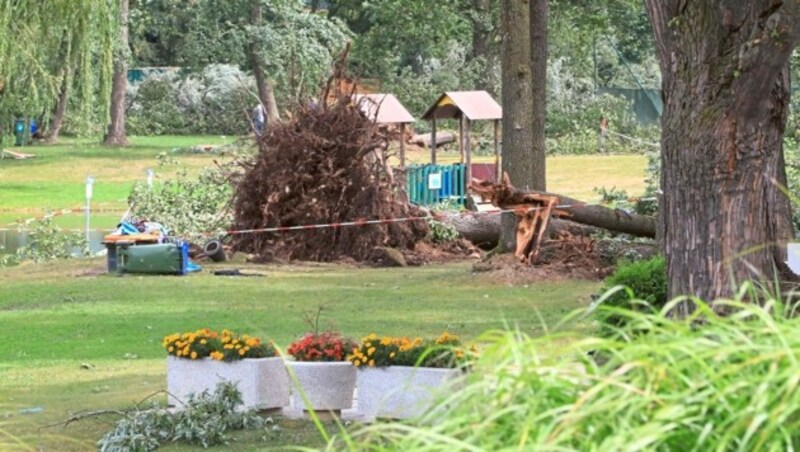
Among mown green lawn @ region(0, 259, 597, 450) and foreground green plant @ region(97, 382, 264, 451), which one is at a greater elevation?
foreground green plant @ region(97, 382, 264, 451)

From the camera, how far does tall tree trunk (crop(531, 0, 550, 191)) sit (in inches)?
899

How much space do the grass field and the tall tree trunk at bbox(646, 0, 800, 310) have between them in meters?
24.5

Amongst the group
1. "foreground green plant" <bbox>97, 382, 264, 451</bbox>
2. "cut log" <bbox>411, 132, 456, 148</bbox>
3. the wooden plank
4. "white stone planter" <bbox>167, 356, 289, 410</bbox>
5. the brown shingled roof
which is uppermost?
the brown shingled roof

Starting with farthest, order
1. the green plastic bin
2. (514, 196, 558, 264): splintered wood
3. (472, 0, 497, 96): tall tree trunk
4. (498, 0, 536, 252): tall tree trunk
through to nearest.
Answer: (472, 0, 497, 96): tall tree trunk
the green plastic bin
(498, 0, 536, 252): tall tree trunk
(514, 196, 558, 264): splintered wood

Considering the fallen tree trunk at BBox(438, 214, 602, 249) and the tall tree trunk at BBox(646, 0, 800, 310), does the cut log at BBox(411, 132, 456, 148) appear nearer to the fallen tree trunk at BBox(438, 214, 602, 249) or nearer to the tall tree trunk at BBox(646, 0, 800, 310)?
the fallen tree trunk at BBox(438, 214, 602, 249)

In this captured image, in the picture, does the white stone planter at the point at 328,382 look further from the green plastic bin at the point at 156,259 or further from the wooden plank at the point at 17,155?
the wooden plank at the point at 17,155

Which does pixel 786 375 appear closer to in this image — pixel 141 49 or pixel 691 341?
pixel 691 341

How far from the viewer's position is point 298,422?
10.8 meters

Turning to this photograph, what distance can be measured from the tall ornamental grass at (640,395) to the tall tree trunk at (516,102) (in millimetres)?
18586

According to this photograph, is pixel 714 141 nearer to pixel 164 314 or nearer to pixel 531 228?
pixel 164 314

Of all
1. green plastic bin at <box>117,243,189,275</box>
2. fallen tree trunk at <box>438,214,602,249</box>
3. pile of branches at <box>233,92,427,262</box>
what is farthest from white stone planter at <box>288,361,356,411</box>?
fallen tree trunk at <box>438,214,602,249</box>

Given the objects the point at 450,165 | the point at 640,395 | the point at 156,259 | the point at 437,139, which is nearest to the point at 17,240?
the point at 450,165

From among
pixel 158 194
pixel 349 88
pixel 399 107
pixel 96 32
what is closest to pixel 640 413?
pixel 96 32

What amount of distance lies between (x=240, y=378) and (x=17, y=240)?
20.8m
